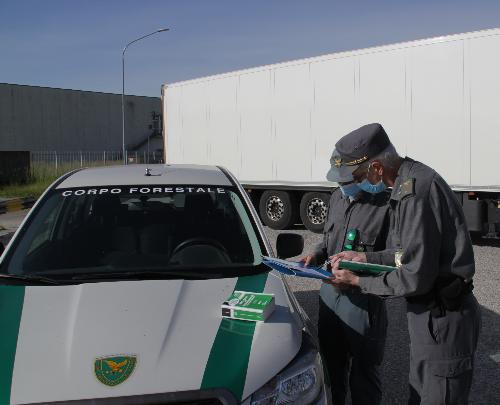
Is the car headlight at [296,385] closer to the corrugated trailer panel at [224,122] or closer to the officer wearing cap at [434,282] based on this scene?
the officer wearing cap at [434,282]

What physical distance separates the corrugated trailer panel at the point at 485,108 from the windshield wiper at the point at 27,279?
7844 millimetres

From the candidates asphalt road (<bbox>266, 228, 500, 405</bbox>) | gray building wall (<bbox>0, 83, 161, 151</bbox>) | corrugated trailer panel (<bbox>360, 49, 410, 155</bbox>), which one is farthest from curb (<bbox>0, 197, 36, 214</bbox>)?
gray building wall (<bbox>0, 83, 161, 151</bbox>)

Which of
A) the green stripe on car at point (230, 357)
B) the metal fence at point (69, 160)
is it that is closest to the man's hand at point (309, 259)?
the green stripe on car at point (230, 357)

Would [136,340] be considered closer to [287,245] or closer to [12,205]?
[287,245]

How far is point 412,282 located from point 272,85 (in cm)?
1030

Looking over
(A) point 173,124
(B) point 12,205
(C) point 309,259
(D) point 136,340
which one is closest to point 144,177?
(C) point 309,259

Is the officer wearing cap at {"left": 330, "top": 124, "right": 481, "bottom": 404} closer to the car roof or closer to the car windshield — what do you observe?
the car windshield

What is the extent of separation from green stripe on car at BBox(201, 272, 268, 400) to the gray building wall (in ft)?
134

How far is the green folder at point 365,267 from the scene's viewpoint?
2.53 m

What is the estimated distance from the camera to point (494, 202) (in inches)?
376

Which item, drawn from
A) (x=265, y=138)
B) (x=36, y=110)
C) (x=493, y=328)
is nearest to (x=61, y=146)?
(x=36, y=110)

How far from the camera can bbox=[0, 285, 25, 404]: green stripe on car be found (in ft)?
7.31

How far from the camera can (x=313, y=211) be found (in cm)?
1238

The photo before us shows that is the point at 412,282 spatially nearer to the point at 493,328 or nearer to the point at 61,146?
the point at 493,328
